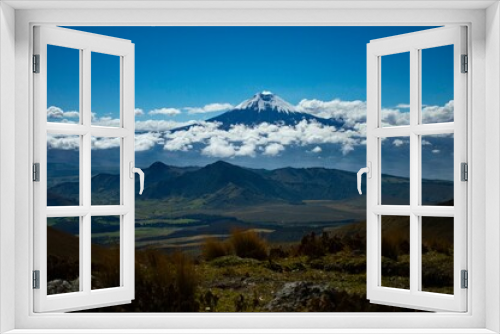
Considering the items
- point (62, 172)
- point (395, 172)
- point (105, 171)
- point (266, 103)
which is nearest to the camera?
A: point (62, 172)

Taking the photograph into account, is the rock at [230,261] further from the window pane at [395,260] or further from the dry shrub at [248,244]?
the window pane at [395,260]

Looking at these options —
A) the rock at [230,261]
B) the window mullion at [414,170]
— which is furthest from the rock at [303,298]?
the window mullion at [414,170]

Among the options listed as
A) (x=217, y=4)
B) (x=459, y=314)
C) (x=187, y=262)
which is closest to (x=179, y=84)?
(x=187, y=262)

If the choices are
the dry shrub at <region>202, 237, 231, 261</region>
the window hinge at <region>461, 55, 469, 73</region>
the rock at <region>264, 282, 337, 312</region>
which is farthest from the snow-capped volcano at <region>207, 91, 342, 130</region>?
the window hinge at <region>461, 55, 469, 73</region>

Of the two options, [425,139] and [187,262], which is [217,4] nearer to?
[425,139]

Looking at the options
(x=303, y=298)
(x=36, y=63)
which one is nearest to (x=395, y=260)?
(x=303, y=298)

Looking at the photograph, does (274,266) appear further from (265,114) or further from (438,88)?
(438,88)
